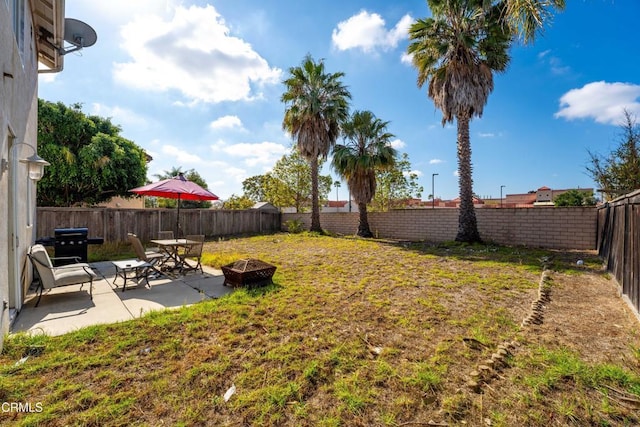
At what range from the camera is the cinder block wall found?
9.38 meters

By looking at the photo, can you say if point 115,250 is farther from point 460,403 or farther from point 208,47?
point 460,403

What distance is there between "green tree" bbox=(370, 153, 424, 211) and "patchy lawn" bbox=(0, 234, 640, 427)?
1813 centimetres

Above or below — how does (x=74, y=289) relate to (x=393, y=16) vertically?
below

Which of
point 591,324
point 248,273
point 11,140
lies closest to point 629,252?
point 591,324

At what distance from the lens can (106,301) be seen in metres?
4.36

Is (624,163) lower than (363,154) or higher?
lower

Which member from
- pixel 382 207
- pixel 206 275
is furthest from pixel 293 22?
pixel 382 207

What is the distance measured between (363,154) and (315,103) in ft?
13.3

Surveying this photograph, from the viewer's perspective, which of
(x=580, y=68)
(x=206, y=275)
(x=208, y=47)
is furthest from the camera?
(x=580, y=68)

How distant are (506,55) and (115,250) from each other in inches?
631

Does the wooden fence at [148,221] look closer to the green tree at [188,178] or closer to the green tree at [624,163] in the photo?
the green tree at [188,178]

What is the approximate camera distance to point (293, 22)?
25.7 feet

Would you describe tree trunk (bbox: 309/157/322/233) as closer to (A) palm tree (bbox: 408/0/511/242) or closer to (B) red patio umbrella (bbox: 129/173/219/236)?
(A) palm tree (bbox: 408/0/511/242)

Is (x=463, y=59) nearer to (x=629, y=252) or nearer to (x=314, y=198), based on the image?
(x=629, y=252)
